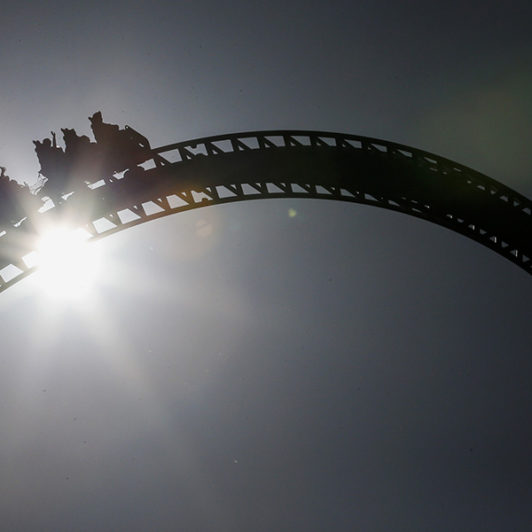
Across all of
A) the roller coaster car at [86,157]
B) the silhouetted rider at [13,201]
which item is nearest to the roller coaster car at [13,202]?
the silhouetted rider at [13,201]

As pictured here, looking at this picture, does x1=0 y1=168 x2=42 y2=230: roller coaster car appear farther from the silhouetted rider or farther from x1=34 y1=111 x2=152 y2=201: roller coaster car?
x1=34 y1=111 x2=152 y2=201: roller coaster car

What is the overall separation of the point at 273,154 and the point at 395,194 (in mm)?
3445

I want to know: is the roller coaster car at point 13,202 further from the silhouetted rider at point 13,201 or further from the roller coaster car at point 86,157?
the roller coaster car at point 86,157

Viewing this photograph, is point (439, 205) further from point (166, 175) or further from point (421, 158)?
point (166, 175)

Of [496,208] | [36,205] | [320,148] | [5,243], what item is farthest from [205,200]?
[496,208]

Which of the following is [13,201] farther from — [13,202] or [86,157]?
[86,157]

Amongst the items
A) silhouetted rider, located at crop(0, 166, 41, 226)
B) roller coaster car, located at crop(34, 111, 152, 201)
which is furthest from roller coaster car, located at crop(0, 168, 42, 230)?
roller coaster car, located at crop(34, 111, 152, 201)

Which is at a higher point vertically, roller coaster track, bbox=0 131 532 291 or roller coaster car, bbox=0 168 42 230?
roller coaster car, bbox=0 168 42 230

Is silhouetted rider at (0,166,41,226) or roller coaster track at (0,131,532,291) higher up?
silhouetted rider at (0,166,41,226)

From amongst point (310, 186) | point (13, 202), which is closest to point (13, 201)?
point (13, 202)

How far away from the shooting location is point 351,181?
512 inches

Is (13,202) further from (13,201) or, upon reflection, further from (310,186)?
(310,186)

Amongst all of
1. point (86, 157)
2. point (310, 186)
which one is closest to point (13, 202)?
point (86, 157)

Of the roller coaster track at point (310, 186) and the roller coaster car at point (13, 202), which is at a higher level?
the roller coaster car at point (13, 202)
